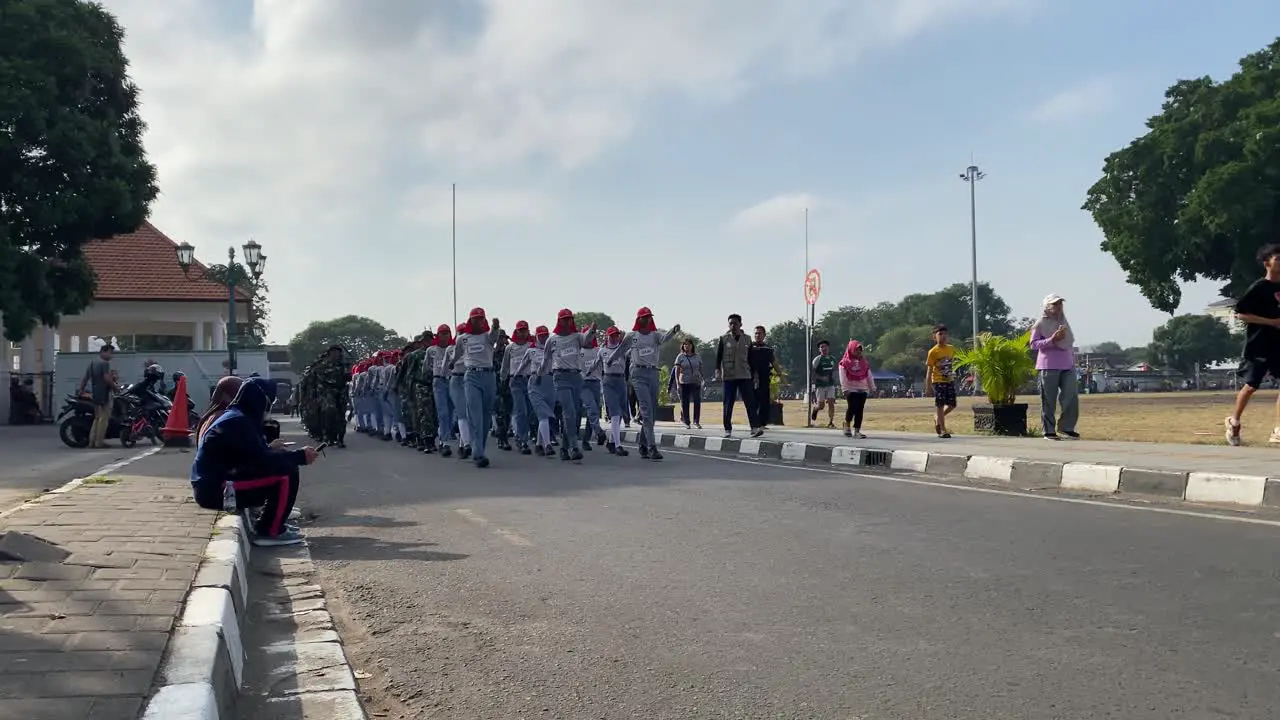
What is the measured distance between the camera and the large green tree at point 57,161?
23.8 meters

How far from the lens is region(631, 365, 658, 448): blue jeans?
12906 mm

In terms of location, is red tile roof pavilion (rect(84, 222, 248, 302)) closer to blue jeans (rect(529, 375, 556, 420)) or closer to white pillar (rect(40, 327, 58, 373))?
white pillar (rect(40, 327, 58, 373))

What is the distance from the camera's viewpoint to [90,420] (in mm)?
17422

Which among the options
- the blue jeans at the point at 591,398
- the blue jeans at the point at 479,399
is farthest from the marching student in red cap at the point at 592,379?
the blue jeans at the point at 479,399

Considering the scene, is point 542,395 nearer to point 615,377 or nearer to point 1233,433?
point 615,377

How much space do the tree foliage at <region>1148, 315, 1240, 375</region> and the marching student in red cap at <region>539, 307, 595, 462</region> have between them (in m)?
103

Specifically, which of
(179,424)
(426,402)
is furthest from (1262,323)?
(179,424)

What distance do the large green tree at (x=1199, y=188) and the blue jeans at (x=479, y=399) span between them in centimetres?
2862

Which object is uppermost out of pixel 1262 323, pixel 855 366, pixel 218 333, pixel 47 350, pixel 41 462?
pixel 218 333

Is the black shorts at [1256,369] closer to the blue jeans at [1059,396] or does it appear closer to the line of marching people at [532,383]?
the blue jeans at [1059,396]

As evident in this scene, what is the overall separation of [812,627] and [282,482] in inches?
151

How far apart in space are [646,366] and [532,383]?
68.0 inches

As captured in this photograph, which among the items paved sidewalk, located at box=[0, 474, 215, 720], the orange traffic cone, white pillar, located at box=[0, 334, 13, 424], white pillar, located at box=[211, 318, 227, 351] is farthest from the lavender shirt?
white pillar, located at box=[211, 318, 227, 351]

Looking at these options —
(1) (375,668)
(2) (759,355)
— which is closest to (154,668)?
(1) (375,668)
